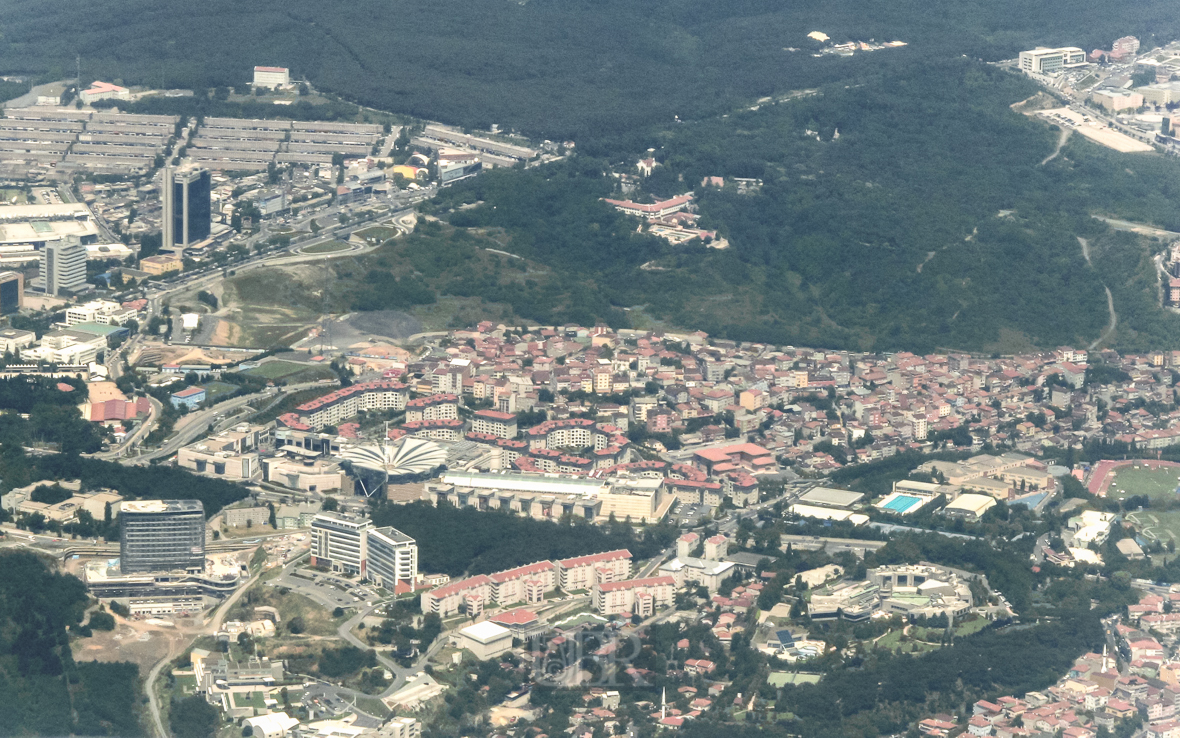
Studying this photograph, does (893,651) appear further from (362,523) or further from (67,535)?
(67,535)

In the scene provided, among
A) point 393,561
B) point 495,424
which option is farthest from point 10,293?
point 393,561

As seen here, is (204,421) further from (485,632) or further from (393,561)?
(485,632)

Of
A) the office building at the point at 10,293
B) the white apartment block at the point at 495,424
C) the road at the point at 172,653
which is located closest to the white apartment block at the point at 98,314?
the office building at the point at 10,293

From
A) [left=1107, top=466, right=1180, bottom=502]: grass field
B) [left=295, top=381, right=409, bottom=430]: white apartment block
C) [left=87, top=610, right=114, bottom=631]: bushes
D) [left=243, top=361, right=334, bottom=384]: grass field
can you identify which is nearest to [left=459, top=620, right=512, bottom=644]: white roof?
[left=87, top=610, right=114, bottom=631]: bushes

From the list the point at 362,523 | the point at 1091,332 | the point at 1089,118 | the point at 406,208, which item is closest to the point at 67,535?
the point at 362,523

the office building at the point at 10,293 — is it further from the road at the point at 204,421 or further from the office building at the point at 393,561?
the office building at the point at 393,561

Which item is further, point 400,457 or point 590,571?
point 400,457
